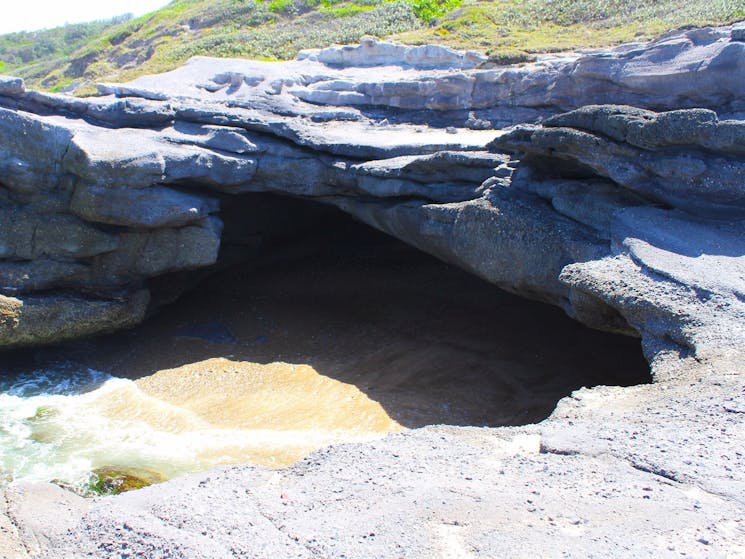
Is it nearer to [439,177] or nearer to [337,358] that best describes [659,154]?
[439,177]

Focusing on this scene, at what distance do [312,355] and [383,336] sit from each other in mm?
1412

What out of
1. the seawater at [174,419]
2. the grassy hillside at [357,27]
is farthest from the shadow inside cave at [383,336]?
the grassy hillside at [357,27]

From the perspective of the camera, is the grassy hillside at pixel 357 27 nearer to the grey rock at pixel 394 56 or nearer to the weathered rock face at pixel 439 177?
the grey rock at pixel 394 56

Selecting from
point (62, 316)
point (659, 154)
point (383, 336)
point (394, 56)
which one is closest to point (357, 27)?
point (394, 56)

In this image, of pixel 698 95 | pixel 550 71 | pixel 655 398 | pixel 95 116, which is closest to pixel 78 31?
pixel 95 116

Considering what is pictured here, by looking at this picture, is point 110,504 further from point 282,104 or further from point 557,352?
point 282,104

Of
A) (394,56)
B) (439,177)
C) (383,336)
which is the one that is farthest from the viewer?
(394,56)

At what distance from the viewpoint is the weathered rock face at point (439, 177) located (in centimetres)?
924

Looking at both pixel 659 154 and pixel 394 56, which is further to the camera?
pixel 394 56

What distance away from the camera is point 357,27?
22.5 meters

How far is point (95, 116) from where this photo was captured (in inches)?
511

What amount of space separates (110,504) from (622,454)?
14.8ft

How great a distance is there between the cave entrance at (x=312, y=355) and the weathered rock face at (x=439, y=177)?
1.53 meters

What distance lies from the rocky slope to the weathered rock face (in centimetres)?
4
